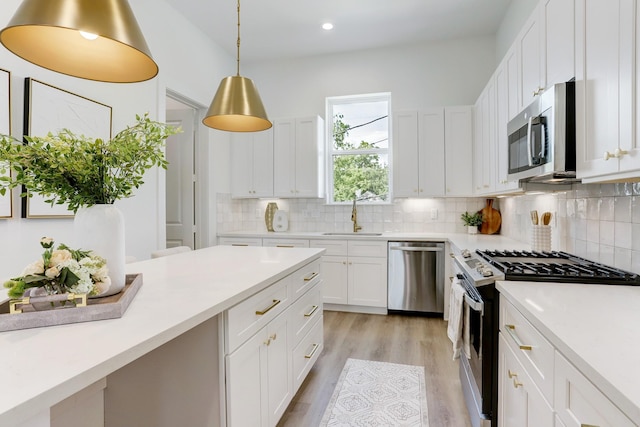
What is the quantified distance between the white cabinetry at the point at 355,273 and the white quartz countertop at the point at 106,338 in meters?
2.30

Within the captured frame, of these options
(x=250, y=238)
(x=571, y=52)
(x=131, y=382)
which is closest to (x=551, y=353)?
(x=571, y=52)

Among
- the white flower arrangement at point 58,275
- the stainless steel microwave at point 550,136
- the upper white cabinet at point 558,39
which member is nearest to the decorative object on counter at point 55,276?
the white flower arrangement at point 58,275

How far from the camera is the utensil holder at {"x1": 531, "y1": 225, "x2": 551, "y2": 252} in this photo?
2.46 m

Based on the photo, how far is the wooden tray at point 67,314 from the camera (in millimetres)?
937

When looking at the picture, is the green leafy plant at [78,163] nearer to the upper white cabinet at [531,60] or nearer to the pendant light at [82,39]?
the pendant light at [82,39]

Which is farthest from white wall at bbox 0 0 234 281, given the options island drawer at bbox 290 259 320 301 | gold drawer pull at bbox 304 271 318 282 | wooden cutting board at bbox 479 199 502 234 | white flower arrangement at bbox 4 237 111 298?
wooden cutting board at bbox 479 199 502 234

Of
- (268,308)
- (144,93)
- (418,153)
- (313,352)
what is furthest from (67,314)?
(418,153)

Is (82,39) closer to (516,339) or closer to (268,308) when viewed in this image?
(268,308)

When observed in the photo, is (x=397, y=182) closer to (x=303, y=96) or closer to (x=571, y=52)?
(x=303, y=96)

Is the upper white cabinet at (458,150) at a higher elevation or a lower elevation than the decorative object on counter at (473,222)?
higher

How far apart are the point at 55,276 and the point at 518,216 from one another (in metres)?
3.53

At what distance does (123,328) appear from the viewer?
97 cm

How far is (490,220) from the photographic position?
158 inches

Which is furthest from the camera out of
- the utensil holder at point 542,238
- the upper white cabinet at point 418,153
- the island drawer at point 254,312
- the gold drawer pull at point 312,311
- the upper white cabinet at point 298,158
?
the upper white cabinet at point 298,158
